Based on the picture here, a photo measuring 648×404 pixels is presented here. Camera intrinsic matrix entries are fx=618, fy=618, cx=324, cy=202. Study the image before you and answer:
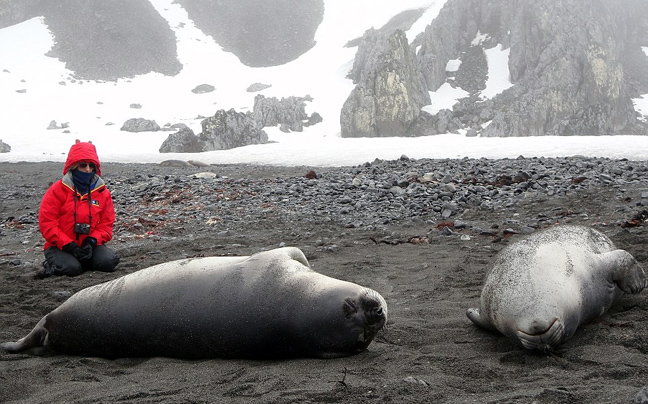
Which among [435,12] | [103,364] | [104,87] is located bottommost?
[103,364]

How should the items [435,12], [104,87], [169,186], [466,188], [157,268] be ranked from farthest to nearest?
1. [435,12]
2. [104,87]
3. [169,186]
4. [466,188]
5. [157,268]

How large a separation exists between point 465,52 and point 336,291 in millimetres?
63189

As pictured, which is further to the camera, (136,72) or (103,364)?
(136,72)

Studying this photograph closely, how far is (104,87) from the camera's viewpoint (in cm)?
6159

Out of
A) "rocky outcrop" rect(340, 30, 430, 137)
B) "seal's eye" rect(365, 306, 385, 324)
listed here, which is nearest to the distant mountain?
"rocky outcrop" rect(340, 30, 430, 137)

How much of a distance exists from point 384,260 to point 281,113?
47264mm

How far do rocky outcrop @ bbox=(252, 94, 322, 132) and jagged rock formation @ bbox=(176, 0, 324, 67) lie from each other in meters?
18.8

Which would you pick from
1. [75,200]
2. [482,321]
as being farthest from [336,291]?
[75,200]

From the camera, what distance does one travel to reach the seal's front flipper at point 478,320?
433cm

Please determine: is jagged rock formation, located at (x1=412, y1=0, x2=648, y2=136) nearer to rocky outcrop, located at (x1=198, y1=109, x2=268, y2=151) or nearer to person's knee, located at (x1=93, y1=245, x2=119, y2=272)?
rocky outcrop, located at (x1=198, y1=109, x2=268, y2=151)

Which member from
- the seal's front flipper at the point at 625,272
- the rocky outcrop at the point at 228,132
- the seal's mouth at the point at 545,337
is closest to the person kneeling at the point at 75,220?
the seal's mouth at the point at 545,337

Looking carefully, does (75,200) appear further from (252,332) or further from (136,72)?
(136,72)

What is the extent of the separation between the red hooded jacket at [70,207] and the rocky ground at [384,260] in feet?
2.00

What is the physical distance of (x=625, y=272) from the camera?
4.52 metres
